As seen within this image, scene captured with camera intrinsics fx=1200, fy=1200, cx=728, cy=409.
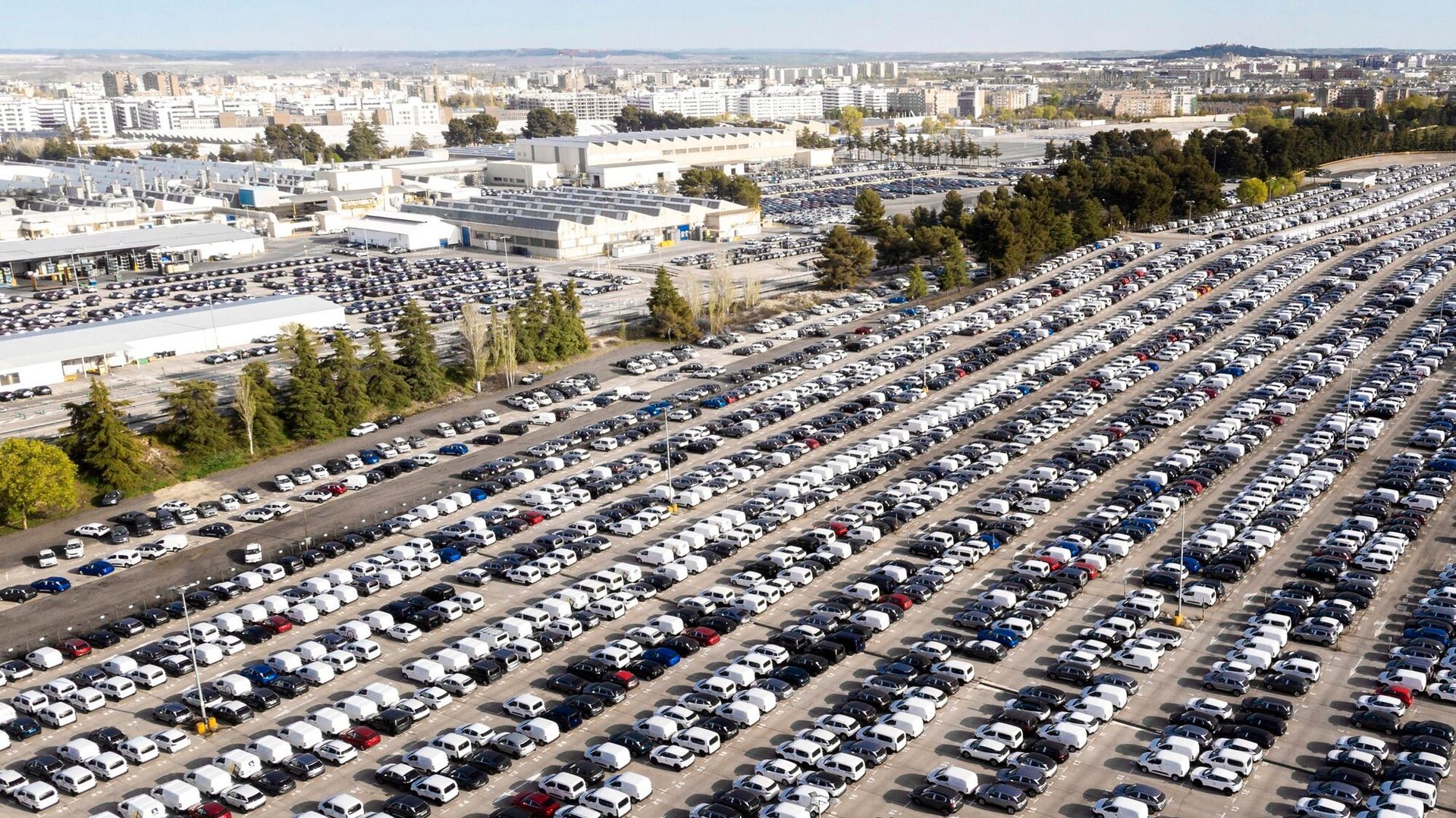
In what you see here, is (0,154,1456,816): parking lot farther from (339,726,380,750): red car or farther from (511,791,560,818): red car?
(339,726,380,750): red car

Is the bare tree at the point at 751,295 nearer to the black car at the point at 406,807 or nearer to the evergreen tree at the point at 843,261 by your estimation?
the evergreen tree at the point at 843,261

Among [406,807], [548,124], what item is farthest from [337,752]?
[548,124]

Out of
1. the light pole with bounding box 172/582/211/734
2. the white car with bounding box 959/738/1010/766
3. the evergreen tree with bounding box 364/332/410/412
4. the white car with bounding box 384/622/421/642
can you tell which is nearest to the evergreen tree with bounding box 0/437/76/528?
the light pole with bounding box 172/582/211/734

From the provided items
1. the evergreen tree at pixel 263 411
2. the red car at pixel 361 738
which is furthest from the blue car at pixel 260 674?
the evergreen tree at pixel 263 411

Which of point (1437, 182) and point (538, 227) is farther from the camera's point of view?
point (1437, 182)

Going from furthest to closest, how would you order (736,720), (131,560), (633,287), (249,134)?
1. (249,134)
2. (633,287)
3. (131,560)
4. (736,720)

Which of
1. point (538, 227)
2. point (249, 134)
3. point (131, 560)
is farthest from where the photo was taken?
point (249, 134)

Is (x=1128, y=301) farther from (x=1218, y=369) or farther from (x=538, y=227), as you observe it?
(x=538, y=227)

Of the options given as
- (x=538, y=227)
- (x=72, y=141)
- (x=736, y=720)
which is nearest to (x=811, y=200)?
(x=538, y=227)
